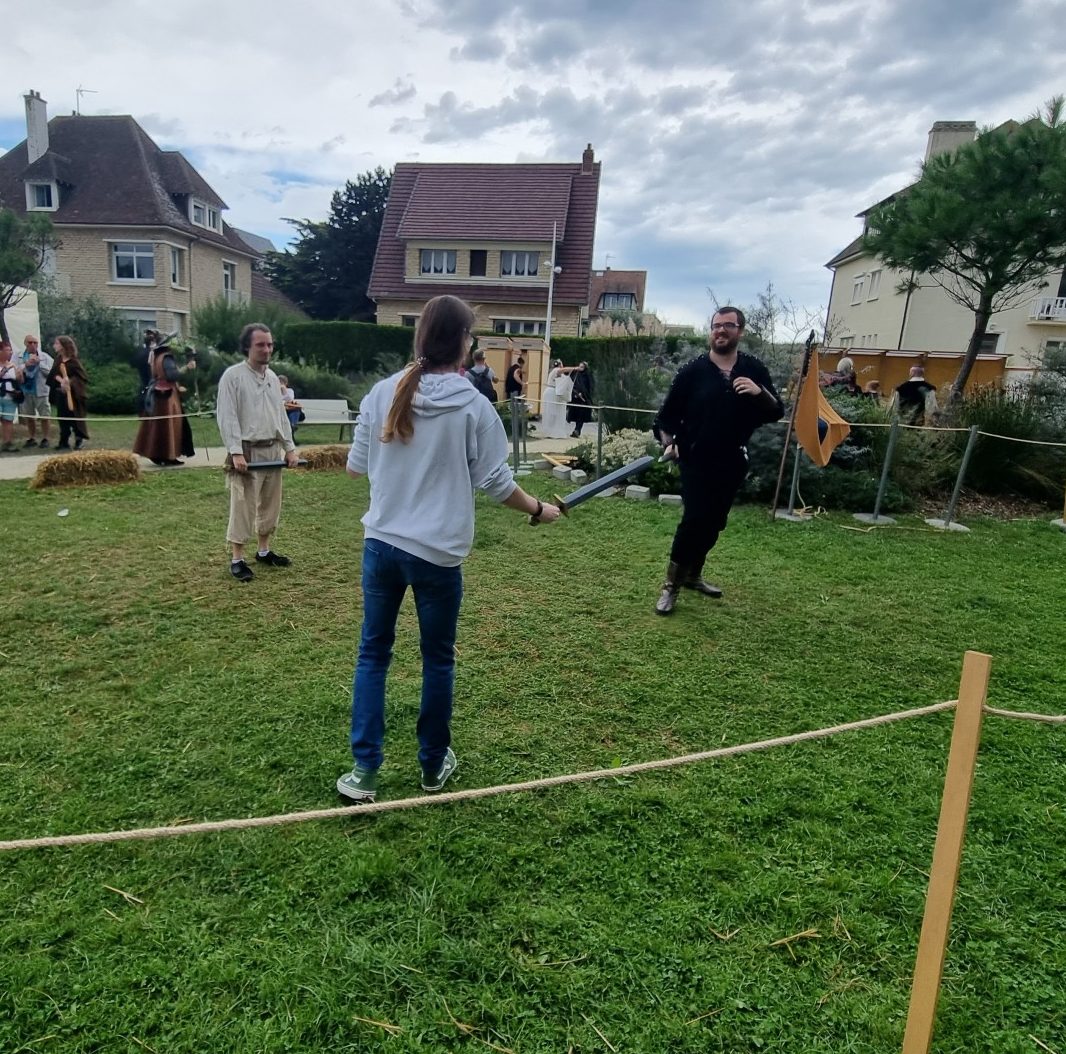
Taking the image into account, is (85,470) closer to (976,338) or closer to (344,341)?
(976,338)

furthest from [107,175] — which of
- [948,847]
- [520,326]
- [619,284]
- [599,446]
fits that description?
[619,284]

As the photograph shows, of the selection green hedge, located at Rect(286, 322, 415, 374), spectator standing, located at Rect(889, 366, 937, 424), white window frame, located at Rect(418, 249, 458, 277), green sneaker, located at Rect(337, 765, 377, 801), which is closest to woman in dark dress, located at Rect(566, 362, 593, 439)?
spectator standing, located at Rect(889, 366, 937, 424)

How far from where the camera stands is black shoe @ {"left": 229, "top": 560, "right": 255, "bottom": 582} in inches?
223

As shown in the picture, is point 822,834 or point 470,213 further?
point 470,213

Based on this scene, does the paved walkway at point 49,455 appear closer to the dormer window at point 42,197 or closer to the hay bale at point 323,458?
the hay bale at point 323,458

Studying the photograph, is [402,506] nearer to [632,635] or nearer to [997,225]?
[632,635]

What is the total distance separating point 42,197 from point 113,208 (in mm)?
3317

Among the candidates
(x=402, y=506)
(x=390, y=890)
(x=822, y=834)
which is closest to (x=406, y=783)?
(x=390, y=890)

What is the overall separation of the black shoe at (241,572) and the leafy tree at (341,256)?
37440 mm

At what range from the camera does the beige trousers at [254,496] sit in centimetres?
549

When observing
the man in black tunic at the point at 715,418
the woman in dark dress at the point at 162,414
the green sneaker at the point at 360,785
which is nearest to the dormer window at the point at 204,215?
the woman in dark dress at the point at 162,414

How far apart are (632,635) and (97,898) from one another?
10.5 feet

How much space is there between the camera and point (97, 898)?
240cm

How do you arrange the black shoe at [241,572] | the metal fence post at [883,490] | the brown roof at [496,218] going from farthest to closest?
the brown roof at [496,218] < the metal fence post at [883,490] < the black shoe at [241,572]
